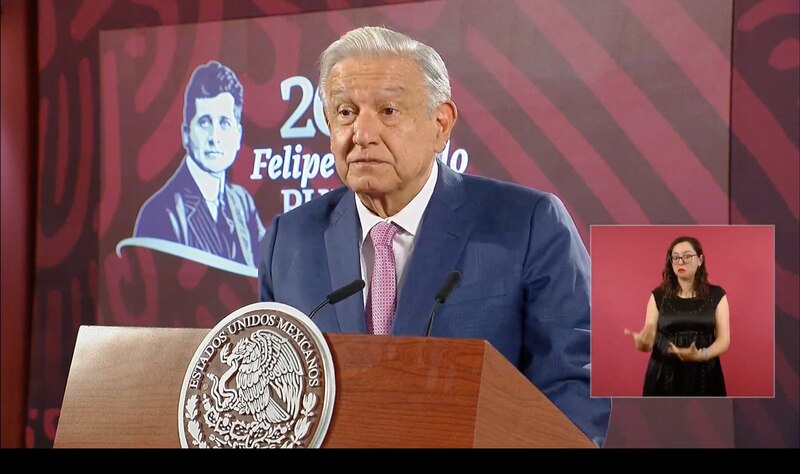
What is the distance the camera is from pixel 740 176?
2.85 m

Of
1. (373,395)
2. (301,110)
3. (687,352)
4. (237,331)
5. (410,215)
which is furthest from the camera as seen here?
(301,110)

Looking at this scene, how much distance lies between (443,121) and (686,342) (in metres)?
0.87

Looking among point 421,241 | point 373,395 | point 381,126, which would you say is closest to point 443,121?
point 381,126

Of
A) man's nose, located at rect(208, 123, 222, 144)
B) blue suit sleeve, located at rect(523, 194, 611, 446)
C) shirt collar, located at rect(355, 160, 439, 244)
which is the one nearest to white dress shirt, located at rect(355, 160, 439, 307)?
Result: shirt collar, located at rect(355, 160, 439, 244)

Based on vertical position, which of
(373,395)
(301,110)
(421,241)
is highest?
(301,110)

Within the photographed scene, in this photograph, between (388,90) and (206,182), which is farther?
(206,182)

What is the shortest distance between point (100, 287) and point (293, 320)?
2.08m

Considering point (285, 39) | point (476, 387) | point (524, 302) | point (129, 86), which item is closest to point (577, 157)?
point (524, 302)

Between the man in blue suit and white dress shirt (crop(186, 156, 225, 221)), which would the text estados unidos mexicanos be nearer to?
the man in blue suit

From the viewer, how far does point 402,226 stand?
264cm

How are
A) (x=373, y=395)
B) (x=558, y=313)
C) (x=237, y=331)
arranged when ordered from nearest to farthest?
(x=373, y=395) < (x=237, y=331) < (x=558, y=313)

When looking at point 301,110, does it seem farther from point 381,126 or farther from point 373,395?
point 373,395

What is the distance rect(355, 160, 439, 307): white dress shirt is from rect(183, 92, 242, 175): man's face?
2.44ft

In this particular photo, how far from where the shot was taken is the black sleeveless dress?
9.07 ft
